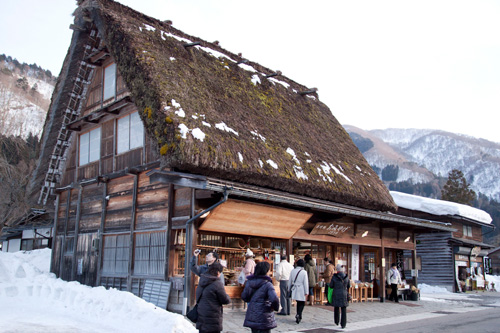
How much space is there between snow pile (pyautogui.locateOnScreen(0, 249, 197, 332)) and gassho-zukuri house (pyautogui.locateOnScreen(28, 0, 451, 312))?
1.83 metres

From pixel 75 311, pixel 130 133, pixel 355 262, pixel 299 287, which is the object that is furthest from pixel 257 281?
pixel 355 262

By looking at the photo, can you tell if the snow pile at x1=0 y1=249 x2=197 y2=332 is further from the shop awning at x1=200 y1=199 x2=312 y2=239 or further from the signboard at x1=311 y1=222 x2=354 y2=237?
the signboard at x1=311 y1=222 x2=354 y2=237

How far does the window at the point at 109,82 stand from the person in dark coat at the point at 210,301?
1011 cm

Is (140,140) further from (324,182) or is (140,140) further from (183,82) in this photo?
(324,182)

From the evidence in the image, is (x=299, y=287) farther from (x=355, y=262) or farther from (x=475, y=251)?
(x=475, y=251)

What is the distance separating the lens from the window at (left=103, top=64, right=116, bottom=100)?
1445 cm

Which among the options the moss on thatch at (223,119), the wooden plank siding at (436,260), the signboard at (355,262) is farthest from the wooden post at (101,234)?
the wooden plank siding at (436,260)

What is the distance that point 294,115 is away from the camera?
17.2 meters

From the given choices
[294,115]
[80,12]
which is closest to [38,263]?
[80,12]

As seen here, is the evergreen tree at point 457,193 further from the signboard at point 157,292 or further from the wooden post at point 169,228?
the signboard at point 157,292

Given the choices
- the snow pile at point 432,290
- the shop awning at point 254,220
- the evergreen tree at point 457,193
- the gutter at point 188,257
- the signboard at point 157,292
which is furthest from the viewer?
the evergreen tree at point 457,193

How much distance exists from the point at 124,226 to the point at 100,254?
5.16ft

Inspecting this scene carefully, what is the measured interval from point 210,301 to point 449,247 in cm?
2459

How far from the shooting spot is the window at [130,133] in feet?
43.4
